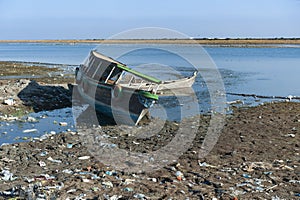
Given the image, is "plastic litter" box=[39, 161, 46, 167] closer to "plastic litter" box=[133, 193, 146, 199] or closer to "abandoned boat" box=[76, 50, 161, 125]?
"plastic litter" box=[133, 193, 146, 199]

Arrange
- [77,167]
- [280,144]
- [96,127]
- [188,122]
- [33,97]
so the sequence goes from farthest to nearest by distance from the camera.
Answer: [33,97], [188,122], [96,127], [280,144], [77,167]

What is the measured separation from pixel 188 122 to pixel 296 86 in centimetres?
1282

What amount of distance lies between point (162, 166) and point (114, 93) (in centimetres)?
558

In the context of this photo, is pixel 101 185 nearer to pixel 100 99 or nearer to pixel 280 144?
pixel 280 144

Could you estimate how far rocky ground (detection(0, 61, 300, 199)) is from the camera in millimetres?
6516

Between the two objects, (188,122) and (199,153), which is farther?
(188,122)

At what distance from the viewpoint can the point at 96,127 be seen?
12.1 meters

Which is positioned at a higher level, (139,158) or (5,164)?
(139,158)

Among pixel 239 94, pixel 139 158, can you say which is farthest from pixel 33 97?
pixel 239 94

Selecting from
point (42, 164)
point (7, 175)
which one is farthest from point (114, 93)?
point (7, 175)

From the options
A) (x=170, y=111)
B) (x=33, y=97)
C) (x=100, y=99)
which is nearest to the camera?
(x=100, y=99)

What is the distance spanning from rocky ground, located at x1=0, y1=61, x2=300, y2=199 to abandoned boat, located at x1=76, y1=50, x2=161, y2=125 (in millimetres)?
781

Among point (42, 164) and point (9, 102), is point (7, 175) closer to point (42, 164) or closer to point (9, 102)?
point (42, 164)

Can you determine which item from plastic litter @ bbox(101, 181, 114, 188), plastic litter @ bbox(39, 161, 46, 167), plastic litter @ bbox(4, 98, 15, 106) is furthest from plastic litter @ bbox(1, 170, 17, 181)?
plastic litter @ bbox(4, 98, 15, 106)
